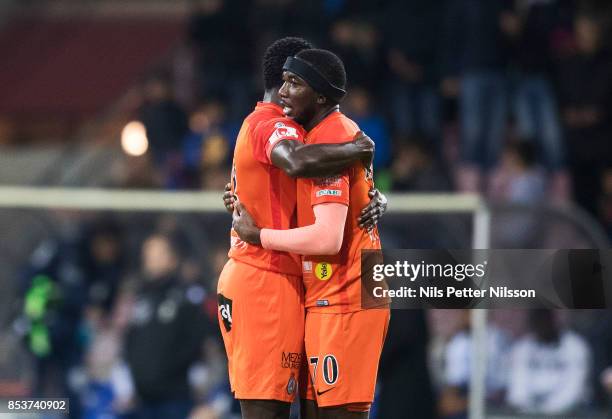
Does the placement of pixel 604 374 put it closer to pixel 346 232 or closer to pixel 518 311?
pixel 518 311

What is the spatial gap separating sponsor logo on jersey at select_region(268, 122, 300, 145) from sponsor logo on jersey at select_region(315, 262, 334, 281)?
0.59 meters

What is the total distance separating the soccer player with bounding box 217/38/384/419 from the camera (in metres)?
5.32

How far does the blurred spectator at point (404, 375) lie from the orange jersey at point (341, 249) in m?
3.15

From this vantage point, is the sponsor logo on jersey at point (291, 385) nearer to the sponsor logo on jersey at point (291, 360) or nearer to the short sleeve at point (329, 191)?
the sponsor logo on jersey at point (291, 360)

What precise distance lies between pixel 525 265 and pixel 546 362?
9.67ft

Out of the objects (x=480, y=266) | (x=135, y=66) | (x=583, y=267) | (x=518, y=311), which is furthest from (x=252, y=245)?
(x=135, y=66)

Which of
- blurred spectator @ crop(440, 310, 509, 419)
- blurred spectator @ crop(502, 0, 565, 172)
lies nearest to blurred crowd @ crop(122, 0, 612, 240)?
blurred spectator @ crop(502, 0, 565, 172)

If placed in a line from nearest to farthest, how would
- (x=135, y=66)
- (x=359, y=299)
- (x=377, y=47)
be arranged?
(x=359, y=299)
(x=377, y=47)
(x=135, y=66)

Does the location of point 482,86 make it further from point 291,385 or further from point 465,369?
point 291,385

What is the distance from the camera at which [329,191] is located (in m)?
5.18

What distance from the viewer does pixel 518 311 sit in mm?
8664

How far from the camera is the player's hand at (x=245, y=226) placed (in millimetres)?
5328

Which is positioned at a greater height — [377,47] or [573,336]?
[377,47]

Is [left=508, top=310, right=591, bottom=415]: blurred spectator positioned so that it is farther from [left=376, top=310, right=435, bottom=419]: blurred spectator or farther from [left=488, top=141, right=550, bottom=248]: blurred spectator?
[left=488, top=141, right=550, bottom=248]: blurred spectator
